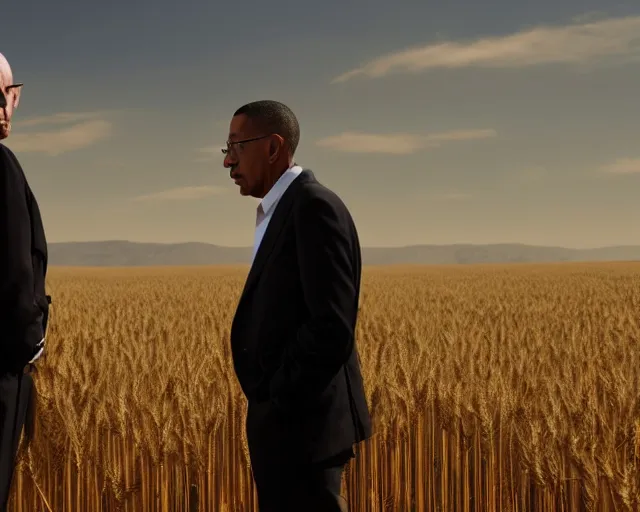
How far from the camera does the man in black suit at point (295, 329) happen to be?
1890mm

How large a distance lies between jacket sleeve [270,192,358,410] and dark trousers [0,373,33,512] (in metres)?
0.74

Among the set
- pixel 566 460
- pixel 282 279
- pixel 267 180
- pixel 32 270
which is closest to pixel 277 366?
pixel 282 279

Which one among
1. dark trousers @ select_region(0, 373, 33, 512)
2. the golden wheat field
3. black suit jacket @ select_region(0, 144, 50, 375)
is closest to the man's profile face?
black suit jacket @ select_region(0, 144, 50, 375)

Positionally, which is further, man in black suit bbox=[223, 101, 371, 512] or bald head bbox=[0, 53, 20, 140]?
bald head bbox=[0, 53, 20, 140]

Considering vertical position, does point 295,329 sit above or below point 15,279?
below

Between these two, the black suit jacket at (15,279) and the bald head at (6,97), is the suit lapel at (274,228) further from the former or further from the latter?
the bald head at (6,97)

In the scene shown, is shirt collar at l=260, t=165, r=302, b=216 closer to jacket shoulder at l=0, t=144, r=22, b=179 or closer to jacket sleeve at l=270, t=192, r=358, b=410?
jacket sleeve at l=270, t=192, r=358, b=410

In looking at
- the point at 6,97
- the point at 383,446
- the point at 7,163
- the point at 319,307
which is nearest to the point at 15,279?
the point at 7,163

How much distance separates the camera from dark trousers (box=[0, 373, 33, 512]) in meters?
2.04

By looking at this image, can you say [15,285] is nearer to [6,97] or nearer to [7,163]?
[7,163]

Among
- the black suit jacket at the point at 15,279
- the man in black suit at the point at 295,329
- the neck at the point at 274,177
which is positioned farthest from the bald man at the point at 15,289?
the neck at the point at 274,177

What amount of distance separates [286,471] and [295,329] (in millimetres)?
388

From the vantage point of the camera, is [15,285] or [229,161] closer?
[15,285]

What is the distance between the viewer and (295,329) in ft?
6.42
